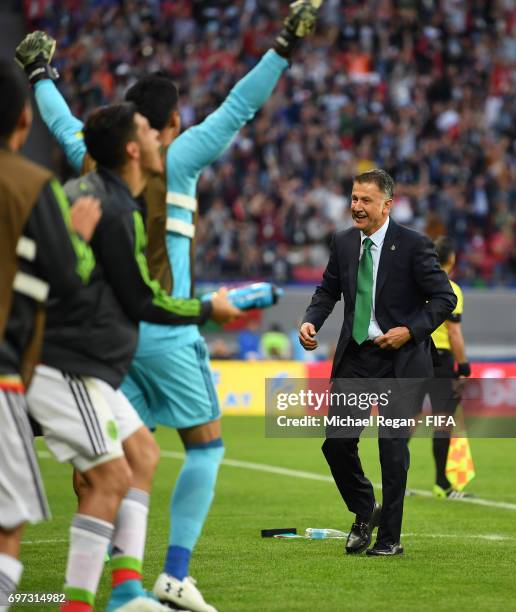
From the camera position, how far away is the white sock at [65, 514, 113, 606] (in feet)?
17.4

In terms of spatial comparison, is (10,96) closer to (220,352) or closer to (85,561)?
(85,561)

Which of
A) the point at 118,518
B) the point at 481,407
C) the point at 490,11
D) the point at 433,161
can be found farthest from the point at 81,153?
the point at 490,11

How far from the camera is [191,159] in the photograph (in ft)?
20.4

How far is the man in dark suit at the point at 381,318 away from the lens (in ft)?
26.6

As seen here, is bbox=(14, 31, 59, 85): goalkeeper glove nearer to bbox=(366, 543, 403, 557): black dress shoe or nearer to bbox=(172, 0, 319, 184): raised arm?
bbox=(172, 0, 319, 184): raised arm

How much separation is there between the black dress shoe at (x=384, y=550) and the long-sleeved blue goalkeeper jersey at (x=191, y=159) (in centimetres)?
252

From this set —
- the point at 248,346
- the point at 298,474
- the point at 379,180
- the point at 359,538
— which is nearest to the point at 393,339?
the point at 379,180

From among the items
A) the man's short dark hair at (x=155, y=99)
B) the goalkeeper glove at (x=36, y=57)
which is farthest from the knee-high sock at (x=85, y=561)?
the goalkeeper glove at (x=36, y=57)

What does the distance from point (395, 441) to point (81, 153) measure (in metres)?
2.69

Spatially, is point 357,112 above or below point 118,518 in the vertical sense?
above

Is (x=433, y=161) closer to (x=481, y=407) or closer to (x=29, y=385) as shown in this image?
(x=481, y=407)

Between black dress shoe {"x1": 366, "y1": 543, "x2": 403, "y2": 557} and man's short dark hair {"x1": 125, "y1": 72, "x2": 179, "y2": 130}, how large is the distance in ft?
10.4

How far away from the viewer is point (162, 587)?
5.99 meters

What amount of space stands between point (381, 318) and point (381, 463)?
0.90 m
